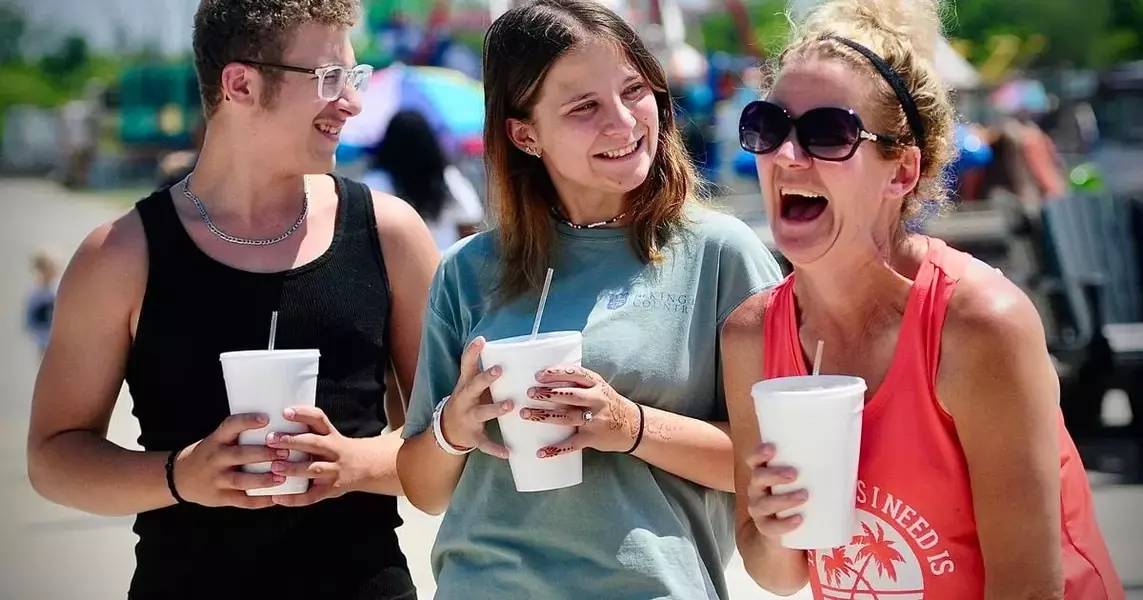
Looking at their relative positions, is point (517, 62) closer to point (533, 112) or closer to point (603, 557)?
point (533, 112)

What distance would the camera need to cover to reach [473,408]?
226cm

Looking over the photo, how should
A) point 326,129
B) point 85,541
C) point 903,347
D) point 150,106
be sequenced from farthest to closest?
point 150,106 → point 85,541 → point 326,129 → point 903,347

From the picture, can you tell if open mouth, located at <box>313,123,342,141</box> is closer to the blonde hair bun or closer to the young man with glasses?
the young man with glasses

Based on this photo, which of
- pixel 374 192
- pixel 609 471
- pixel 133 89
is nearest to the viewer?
pixel 609 471

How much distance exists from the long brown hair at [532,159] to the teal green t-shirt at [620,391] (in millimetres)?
37

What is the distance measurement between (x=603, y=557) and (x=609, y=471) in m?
0.15

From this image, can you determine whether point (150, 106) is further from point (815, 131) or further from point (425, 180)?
point (815, 131)

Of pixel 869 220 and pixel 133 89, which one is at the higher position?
pixel 133 89

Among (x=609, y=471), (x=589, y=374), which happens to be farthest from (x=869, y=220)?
(x=609, y=471)

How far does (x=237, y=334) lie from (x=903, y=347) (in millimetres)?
1342

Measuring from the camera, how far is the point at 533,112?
8.34 feet

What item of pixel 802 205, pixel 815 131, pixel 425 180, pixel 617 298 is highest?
pixel 425 180

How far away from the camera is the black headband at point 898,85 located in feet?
6.63

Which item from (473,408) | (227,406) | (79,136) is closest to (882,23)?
(473,408)
